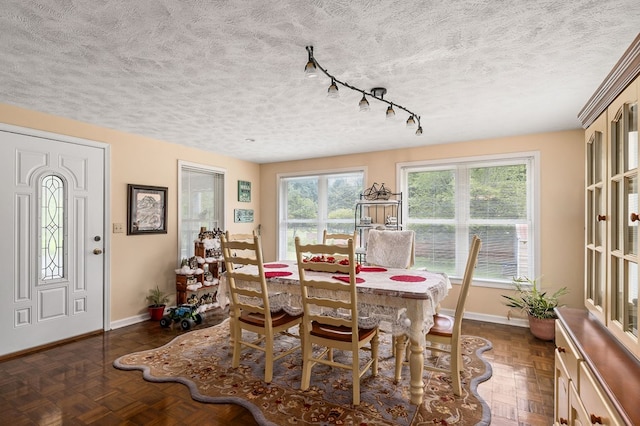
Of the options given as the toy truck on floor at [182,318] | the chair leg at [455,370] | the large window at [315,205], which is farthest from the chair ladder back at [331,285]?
the large window at [315,205]

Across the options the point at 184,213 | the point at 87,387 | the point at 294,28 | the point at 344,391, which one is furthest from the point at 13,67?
the point at 344,391

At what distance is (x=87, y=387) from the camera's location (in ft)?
8.23

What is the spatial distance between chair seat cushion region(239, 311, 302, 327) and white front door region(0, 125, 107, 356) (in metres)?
2.04

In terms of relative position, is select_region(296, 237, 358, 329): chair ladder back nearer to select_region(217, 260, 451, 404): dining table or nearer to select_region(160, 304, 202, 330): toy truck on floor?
select_region(217, 260, 451, 404): dining table

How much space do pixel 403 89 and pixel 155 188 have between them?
3320mm

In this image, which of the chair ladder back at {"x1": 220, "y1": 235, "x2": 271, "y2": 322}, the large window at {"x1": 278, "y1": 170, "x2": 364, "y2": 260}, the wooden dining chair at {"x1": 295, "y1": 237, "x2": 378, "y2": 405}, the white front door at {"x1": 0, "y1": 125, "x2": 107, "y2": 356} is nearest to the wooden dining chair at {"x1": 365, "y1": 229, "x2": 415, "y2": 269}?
the wooden dining chair at {"x1": 295, "y1": 237, "x2": 378, "y2": 405}

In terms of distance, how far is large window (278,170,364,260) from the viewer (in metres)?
5.40

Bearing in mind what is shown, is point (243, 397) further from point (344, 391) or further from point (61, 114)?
point (61, 114)

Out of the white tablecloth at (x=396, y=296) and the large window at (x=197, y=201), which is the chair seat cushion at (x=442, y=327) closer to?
the white tablecloth at (x=396, y=296)

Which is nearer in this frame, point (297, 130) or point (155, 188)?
point (297, 130)

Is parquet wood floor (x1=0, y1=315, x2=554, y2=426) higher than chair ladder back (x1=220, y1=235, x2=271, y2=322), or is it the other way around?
chair ladder back (x1=220, y1=235, x2=271, y2=322)

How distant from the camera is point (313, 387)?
2504 mm

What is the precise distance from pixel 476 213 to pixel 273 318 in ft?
10.2

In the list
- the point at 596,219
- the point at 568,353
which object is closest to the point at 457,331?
the point at 568,353
